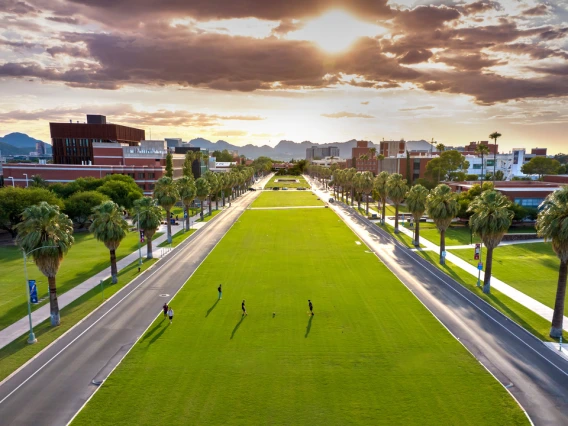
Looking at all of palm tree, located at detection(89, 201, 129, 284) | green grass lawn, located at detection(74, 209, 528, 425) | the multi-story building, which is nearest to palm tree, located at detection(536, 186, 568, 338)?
green grass lawn, located at detection(74, 209, 528, 425)

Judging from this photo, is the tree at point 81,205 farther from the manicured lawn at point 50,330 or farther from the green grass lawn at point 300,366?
the green grass lawn at point 300,366

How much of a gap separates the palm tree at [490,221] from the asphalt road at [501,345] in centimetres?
573

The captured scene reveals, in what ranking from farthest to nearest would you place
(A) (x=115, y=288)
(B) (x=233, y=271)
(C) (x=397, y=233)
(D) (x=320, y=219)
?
(D) (x=320, y=219)
(C) (x=397, y=233)
(B) (x=233, y=271)
(A) (x=115, y=288)

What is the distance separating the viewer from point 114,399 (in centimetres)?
2270

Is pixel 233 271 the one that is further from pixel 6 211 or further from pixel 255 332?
pixel 6 211

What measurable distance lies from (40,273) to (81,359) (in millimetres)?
28999

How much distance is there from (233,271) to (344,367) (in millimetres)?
26616

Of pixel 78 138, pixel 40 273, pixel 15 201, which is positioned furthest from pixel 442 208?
pixel 78 138

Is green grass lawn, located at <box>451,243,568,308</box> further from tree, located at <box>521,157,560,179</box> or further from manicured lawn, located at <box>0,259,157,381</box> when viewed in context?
tree, located at <box>521,157,560,179</box>

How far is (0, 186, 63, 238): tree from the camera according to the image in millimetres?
66188

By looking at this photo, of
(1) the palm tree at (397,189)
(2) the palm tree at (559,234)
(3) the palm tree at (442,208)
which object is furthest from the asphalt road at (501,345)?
(1) the palm tree at (397,189)

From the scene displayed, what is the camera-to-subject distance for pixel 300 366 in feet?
86.8

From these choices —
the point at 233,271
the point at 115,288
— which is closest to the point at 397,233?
the point at 233,271

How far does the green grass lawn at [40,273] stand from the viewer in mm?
38375
